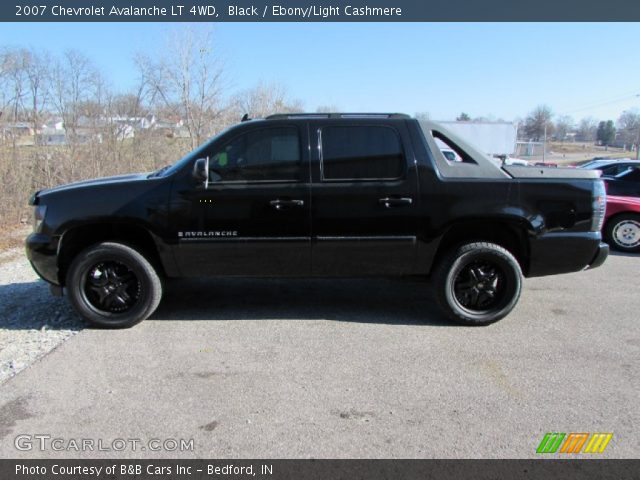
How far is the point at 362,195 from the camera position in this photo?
4328 mm

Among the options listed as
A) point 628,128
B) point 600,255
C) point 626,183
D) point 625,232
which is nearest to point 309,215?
point 600,255

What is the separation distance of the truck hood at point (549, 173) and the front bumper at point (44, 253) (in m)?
4.41

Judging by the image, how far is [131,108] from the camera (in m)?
16.8

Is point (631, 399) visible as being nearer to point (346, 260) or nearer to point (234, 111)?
point (346, 260)

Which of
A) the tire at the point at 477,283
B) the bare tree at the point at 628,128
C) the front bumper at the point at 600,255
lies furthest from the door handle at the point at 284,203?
the bare tree at the point at 628,128

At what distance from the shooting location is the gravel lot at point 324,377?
9.17 ft

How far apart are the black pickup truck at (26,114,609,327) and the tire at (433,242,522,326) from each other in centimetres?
1

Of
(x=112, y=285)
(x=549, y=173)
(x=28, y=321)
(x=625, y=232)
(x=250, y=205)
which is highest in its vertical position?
(x=549, y=173)

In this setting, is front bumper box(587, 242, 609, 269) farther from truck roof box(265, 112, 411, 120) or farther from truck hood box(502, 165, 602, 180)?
truck roof box(265, 112, 411, 120)

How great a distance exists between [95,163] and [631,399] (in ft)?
41.4

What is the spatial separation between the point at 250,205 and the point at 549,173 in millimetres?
2927
